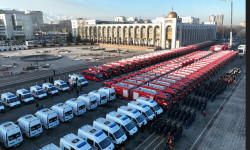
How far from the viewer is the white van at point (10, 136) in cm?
1689

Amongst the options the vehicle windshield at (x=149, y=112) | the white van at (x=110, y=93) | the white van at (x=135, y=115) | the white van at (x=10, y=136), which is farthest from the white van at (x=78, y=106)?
the vehicle windshield at (x=149, y=112)

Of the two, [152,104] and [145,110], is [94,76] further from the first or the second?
[145,110]

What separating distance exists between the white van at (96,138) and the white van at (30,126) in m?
4.97

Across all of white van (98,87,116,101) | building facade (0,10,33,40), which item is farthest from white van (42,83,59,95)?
building facade (0,10,33,40)

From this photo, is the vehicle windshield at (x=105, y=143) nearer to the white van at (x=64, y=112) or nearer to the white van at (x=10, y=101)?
the white van at (x=64, y=112)

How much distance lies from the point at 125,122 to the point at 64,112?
735cm

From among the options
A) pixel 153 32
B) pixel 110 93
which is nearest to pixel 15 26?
pixel 153 32

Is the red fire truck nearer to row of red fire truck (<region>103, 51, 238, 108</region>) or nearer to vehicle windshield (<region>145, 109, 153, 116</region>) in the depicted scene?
row of red fire truck (<region>103, 51, 238, 108</region>)

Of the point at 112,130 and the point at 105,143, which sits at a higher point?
the point at 112,130

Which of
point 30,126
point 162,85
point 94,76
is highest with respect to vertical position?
point 94,76

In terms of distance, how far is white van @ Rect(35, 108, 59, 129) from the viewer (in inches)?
781

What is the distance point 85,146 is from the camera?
1511cm

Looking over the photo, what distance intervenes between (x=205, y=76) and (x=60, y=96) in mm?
26501

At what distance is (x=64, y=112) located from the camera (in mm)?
21297
